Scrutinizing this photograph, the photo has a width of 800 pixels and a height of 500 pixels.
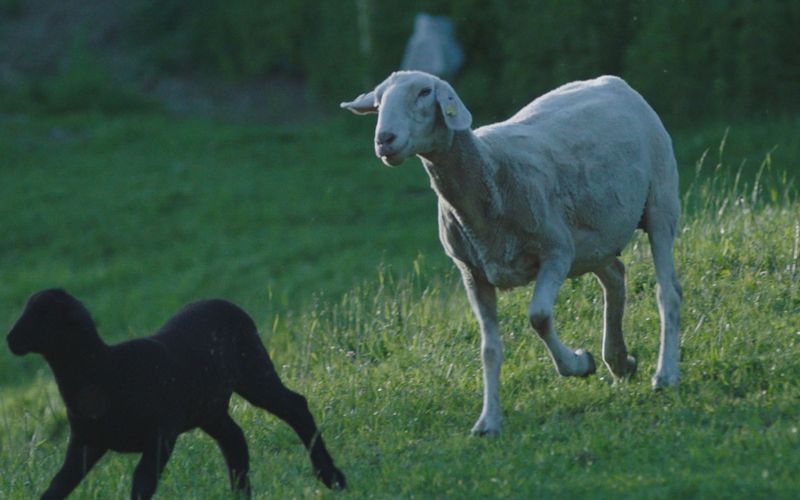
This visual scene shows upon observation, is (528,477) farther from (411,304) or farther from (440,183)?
(411,304)

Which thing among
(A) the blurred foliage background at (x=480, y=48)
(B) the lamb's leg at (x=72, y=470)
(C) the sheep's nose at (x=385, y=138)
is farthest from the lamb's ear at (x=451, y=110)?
(A) the blurred foliage background at (x=480, y=48)

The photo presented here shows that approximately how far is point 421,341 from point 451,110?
2.87 meters

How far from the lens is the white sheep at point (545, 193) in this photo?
6.83 meters

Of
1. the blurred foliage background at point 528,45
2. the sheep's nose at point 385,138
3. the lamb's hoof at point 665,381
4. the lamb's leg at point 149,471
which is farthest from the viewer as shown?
the blurred foliage background at point 528,45

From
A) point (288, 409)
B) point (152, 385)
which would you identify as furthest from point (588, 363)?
point (152, 385)

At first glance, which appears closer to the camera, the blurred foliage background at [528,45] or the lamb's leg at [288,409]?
the lamb's leg at [288,409]

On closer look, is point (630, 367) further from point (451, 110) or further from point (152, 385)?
point (152, 385)

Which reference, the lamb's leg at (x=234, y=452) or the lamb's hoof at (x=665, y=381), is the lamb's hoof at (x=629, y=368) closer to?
the lamb's hoof at (x=665, y=381)

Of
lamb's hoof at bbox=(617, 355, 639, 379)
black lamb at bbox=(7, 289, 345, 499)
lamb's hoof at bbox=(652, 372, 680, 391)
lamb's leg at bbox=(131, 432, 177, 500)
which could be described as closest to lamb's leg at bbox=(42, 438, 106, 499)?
black lamb at bbox=(7, 289, 345, 499)

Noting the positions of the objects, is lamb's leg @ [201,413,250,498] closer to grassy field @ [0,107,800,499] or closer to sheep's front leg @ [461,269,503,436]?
grassy field @ [0,107,800,499]

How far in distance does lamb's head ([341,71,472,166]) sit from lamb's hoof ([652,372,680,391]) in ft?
5.70

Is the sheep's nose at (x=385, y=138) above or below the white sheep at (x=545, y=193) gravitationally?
above

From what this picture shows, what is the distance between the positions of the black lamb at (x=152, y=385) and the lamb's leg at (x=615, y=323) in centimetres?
195

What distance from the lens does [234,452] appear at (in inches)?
262
